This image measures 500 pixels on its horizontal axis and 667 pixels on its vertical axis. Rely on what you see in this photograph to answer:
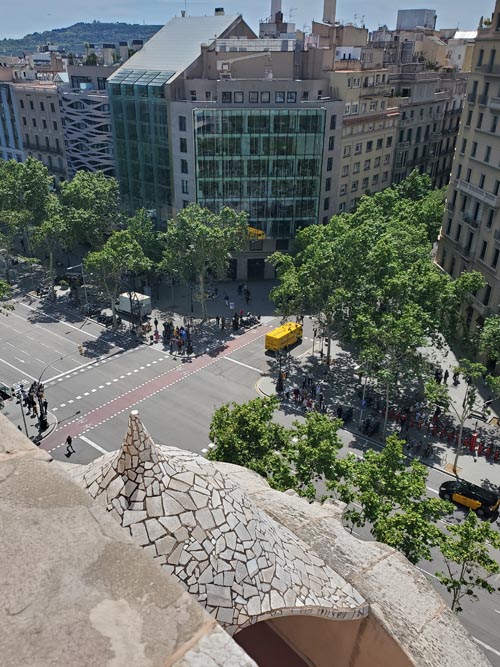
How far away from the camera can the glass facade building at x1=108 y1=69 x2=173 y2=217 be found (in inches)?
2598

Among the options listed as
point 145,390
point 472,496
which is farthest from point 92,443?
point 472,496

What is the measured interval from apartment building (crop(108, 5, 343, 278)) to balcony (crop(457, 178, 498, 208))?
55.6ft

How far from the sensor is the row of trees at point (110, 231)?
54.4 m

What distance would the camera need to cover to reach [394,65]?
279 feet

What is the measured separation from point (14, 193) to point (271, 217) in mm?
30832

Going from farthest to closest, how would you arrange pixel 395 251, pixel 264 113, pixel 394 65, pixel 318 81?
pixel 394 65 < pixel 318 81 < pixel 264 113 < pixel 395 251

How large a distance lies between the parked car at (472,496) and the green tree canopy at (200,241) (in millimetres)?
31250

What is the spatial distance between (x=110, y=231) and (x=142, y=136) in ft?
41.6

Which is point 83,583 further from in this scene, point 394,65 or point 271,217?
point 394,65

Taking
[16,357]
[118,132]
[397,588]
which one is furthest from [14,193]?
[397,588]

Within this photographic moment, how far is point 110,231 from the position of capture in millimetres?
67812

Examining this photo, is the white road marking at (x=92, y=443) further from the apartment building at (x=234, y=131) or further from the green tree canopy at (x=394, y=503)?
the apartment building at (x=234, y=131)

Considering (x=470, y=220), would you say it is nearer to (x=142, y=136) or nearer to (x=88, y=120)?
(x=142, y=136)

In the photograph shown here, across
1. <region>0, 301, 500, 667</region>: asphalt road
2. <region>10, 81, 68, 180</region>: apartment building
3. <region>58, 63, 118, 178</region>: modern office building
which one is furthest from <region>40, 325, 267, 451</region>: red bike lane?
<region>10, 81, 68, 180</region>: apartment building
